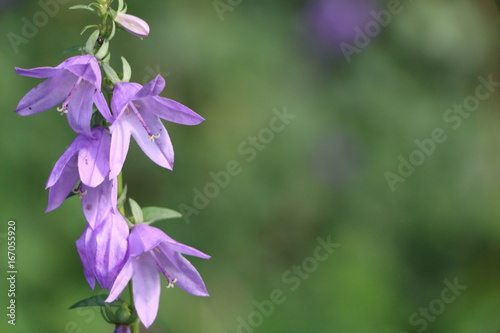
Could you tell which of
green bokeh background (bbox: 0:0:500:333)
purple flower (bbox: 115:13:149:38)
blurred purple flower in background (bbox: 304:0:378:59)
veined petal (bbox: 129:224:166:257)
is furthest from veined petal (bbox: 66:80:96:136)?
blurred purple flower in background (bbox: 304:0:378:59)

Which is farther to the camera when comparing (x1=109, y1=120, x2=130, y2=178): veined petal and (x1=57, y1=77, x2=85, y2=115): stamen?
(x1=57, y1=77, x2=85, y2=115): stamen

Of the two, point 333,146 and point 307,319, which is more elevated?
point 333,146

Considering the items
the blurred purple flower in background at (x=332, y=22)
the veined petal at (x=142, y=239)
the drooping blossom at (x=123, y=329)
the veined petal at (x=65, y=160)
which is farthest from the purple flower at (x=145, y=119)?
the blurred purple flower in background at (x=332, y=22)

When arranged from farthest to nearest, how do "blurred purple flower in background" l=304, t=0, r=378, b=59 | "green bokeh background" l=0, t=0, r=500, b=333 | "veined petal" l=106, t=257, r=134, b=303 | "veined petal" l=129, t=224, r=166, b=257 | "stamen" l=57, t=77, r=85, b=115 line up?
"blurred purple flower in background" l=304, t=0, r=378, b=59 → "green bokeh background" l=0, t=0, r=500, b=333 → "stamen" l=57, t=77, r=85, b=115 → "veined petal" l=129, t=224, r=166, b=257 → "veined petal" l=106, t=257, r=134, b=303

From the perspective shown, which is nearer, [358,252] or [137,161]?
[358,252]

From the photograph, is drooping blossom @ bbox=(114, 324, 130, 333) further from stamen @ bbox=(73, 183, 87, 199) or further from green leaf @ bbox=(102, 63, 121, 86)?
green leaf @ bbox=(102, 63, 121, 86)

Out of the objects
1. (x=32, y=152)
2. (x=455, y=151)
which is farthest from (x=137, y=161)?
(x=455, y=151)

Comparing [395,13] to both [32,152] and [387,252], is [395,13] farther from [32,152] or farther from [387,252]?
[32,152]

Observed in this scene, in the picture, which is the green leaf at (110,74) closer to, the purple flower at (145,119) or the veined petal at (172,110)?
the purple flower at (145,119)
